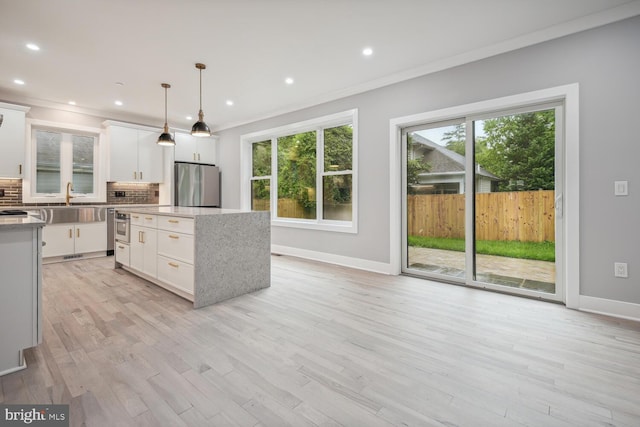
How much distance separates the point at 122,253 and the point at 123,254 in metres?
0.05

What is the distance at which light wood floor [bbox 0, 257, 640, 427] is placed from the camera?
1.45 meters

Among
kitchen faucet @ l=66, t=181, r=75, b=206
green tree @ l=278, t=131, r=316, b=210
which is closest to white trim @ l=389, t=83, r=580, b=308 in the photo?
green tree @ l=278, t=131, r=316, b=210

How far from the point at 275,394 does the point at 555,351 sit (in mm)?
1901

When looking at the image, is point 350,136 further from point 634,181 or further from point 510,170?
point 634,181

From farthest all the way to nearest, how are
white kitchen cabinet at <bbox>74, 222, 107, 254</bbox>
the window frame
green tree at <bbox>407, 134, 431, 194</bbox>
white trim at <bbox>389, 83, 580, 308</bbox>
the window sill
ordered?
white kitchen cabinet at <bbox>74, 222, 107, 254</bbox>
the window frame
the window sill
green tree at <bbox>407, 134, 431, 194</bbox>
white trim at <bbox>389, 83, 580, 308</bbox>

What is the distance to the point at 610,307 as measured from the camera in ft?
8.74

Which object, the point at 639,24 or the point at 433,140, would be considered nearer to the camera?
Result: the point at 639,24

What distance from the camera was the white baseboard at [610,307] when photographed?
8.43ft

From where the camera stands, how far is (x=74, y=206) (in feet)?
16.5

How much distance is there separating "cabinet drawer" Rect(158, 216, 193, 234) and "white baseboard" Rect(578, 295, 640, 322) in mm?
3783

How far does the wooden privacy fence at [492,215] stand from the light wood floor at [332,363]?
0.73 meters

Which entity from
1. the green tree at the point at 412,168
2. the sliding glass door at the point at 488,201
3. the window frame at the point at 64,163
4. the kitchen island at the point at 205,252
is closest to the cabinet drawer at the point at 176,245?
the kitchen island at the point at 205,252

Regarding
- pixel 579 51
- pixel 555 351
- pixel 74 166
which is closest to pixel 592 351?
pixel 555 351

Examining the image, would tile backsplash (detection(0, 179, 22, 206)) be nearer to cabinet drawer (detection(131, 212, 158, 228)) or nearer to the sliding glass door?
cabinet drawer (detection(131, 212, 158, 228))
